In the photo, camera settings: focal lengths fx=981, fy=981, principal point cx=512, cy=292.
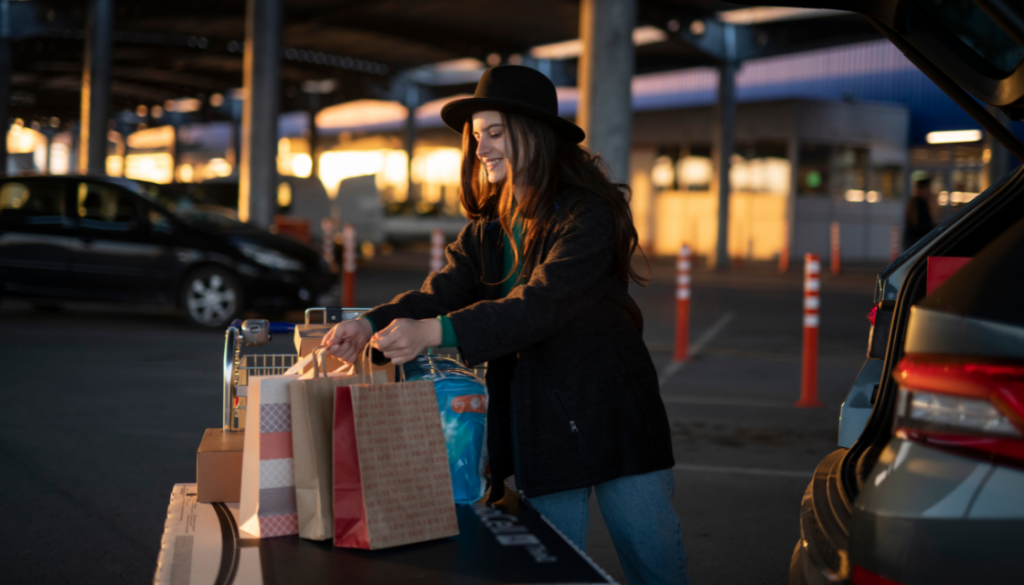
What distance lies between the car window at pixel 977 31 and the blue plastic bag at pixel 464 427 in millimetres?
1487

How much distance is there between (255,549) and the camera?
84.1 inches

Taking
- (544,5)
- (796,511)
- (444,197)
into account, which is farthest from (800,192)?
(796,511)

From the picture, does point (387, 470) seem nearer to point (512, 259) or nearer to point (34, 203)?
point (512, 259)

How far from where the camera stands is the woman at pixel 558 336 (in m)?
2.35

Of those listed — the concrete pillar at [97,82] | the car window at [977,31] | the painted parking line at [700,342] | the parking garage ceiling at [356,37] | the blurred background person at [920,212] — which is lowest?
the painted parking line at [700,342]

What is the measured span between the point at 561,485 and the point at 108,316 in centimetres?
1097

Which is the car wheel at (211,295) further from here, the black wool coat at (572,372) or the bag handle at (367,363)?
the bag handle at (367,363)

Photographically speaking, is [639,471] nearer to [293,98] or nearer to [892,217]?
[892,217]

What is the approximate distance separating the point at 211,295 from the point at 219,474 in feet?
29.0

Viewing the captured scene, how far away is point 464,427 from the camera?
2359mm

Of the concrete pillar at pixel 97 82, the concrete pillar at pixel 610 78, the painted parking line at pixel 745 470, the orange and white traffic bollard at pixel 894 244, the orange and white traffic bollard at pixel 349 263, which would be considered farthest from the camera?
the concrete pillar at pixel 97 82

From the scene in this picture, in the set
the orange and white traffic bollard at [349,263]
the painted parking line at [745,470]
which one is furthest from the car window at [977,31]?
the orange and white traffic bollard at [349,263]

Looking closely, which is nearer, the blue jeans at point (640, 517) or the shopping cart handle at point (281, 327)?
the blue jeans at point (640, 517)

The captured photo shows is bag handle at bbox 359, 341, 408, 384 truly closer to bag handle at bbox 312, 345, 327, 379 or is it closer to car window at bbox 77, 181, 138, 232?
bag handle at bbox 312, 345, 327, 379
